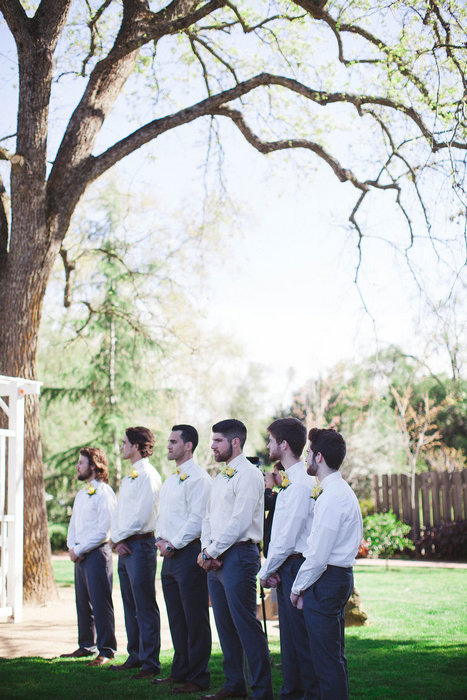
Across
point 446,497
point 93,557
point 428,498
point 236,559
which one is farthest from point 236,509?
point 428,498

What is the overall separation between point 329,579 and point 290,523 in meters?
0.58

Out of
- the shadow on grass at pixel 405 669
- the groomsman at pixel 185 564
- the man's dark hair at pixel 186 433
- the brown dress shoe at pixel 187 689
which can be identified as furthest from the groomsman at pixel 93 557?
the shadow on grass at pixel 405 669

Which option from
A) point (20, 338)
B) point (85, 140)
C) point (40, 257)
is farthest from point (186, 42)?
point (20, 338)

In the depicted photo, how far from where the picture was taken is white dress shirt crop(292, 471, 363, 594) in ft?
14.3

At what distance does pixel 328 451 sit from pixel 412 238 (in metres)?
6.71

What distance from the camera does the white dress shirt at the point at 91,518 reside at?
695cm

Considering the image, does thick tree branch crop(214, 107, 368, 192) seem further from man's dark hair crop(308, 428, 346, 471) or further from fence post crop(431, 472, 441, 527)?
fence post crop(431, 472, 441, 527)

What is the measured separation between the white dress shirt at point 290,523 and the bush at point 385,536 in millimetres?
12461

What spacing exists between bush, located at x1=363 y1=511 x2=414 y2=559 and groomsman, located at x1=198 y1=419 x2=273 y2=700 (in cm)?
1201

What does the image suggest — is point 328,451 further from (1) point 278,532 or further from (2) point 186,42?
(2) point 186,42

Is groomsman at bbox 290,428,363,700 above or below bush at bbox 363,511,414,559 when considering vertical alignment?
above

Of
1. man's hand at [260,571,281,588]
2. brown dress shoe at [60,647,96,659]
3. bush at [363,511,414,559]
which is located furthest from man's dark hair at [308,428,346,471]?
bush at [363,511,414,559]

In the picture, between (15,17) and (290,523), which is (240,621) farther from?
(15,17)

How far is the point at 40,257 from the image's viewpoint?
10.4 m
